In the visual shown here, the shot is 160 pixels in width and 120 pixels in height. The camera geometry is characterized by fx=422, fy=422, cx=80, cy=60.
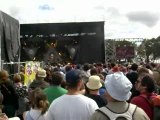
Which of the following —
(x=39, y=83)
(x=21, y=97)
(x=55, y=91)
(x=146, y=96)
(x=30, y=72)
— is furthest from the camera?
(x=30, y=72)

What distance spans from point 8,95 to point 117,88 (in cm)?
429

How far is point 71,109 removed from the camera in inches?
171

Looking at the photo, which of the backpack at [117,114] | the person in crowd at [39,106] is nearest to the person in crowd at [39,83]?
the person in crowd at [39,106]

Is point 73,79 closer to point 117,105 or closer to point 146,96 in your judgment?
point 146,96

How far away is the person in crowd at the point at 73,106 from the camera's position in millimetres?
4332

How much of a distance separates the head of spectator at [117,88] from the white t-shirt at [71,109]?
83cm

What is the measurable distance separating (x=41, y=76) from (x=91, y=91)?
2375 mm

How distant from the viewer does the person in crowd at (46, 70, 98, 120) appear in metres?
4.33

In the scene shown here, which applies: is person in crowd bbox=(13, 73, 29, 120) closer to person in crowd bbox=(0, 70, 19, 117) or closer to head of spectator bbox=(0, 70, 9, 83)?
person in crowd bbox=(0, 70, 19, 117)

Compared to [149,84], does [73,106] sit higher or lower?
lower

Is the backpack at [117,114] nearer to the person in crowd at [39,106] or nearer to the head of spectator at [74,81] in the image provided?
the head of spectator at [74,81]

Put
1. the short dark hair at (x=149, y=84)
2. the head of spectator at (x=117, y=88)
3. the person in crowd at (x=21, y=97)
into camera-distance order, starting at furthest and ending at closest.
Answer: the person in crowd at (x=21, y=97), the short dark hair at (x=149, y=84), the head of spectator at (x=117, y=88)

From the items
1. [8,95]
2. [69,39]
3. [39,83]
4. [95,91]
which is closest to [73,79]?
[95,91]

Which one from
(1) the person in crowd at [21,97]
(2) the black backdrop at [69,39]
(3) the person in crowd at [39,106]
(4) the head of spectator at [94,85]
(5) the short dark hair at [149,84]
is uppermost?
(2) the black backdrop at [69,39]
